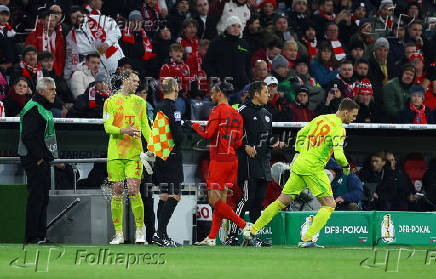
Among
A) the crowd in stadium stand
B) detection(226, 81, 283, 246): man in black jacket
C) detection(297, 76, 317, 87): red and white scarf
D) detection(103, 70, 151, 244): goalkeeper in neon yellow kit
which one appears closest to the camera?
detection(103, 70, 151, 244): goalkeeper in neon yellow kit

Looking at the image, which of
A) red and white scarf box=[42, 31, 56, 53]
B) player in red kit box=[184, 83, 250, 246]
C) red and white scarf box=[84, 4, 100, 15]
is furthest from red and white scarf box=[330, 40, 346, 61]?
player in red kit box=[184, 83, 250, 246]

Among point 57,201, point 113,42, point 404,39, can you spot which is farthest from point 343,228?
point 404,39

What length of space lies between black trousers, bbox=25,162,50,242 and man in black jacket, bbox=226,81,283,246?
2.50 m

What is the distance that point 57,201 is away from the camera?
43.2ft

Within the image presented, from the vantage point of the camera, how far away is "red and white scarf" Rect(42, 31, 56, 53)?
15859 millimetres

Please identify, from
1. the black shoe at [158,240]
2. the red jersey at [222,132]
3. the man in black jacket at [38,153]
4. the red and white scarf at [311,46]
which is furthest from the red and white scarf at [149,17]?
the black shoe at [158,240]

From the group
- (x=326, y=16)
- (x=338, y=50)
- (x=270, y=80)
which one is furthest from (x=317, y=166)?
(x=326, y=16)

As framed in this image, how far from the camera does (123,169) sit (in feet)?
39.8

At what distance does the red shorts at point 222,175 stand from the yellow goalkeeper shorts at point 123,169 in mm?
919

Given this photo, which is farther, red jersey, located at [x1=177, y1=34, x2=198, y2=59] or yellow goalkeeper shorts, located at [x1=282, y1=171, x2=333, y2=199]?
red jersey, located at [x1=177, y1=34, x2=198, y2=59]

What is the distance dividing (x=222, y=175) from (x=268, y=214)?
80 centimetres

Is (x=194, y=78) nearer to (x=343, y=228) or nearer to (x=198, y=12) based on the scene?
(x=198, y=12)

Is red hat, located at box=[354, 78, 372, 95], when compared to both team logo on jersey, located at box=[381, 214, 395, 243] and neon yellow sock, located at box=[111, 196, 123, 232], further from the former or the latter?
neon yellow sock, located at box=[111, 196, 123, 232]

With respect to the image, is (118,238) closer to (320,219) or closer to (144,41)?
(320,219)
